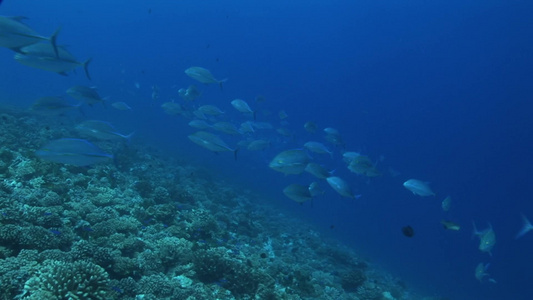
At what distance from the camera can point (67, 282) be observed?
3816mm

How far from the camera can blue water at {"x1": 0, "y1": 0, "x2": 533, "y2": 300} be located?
122 feet

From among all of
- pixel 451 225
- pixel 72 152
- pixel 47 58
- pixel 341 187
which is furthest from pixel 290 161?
pixel 47 58

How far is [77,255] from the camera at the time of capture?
15.7ft

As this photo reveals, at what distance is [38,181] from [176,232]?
4026mm

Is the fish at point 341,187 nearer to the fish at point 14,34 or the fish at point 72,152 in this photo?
the fish at point 72,152

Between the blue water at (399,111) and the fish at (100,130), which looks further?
the blue water at (399,111)

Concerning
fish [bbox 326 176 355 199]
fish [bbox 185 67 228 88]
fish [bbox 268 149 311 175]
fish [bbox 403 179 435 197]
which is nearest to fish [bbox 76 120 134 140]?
fish [bbox 268 149 311 175]

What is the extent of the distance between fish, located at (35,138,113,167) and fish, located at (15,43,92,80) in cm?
230

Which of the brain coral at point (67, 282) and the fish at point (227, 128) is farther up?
the fish at point (227, 128)

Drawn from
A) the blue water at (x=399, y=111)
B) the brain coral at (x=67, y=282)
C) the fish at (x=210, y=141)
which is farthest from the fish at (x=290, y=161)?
the blue water at (x=399, y=111)

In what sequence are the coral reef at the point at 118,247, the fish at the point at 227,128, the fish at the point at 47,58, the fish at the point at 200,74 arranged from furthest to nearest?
the fish at the point at 227,128 → the fish at the point at 200,74 → the fish at the point at 47,58 → the coral reef at the point at 118,247

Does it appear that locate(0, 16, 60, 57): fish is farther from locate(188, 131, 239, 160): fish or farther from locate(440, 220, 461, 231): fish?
locate(440, 220, 461, 231): fish

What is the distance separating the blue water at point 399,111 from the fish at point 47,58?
13.7 meters

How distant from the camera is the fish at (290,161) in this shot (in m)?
7.00
